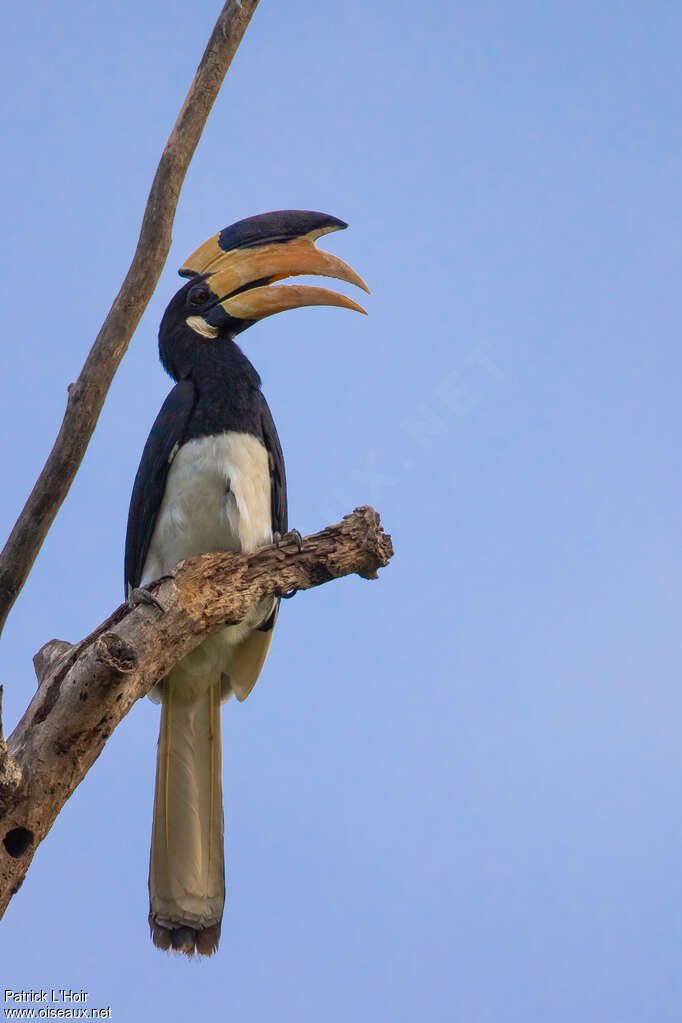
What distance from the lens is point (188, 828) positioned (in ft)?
14.8

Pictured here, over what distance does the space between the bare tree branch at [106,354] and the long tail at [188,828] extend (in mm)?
995

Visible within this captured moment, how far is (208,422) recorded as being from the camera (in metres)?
4.73

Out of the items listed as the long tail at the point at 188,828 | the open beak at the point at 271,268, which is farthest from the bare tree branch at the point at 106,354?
the long tail at the point at 188,828

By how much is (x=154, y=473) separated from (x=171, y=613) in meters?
0.93

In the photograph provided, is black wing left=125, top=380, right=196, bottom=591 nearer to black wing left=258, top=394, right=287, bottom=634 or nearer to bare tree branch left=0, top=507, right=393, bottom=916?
black wing left=258, top=394, right=287, bottom=634

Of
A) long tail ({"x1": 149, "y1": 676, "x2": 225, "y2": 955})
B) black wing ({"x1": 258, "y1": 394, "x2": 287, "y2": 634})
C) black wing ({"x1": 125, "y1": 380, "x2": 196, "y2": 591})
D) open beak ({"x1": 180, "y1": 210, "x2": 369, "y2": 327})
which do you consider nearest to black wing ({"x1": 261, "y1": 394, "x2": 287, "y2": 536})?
black wing ({"x1": 258, "y1": 394, "x2": 287, "y2": 634})

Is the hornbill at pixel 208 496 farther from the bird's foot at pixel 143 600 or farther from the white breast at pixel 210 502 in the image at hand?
the bird's foot at pixel 143 600

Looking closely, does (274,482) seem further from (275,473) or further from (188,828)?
(188,828)

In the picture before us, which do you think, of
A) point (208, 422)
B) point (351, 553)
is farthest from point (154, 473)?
point (351, 553)

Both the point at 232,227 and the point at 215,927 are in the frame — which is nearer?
the point at 215,927

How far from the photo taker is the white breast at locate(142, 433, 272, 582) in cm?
459

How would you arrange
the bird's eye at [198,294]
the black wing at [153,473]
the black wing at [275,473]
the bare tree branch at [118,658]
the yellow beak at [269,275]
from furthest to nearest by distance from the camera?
the bird's eye at [198,294], the yellow beak at [269,275], the black wing at [275,473], the black wing at [153,473], the bare tree branch at [118,658]

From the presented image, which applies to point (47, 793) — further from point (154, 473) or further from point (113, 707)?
point (154, 473)

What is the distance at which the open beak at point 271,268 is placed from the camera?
502 cm
